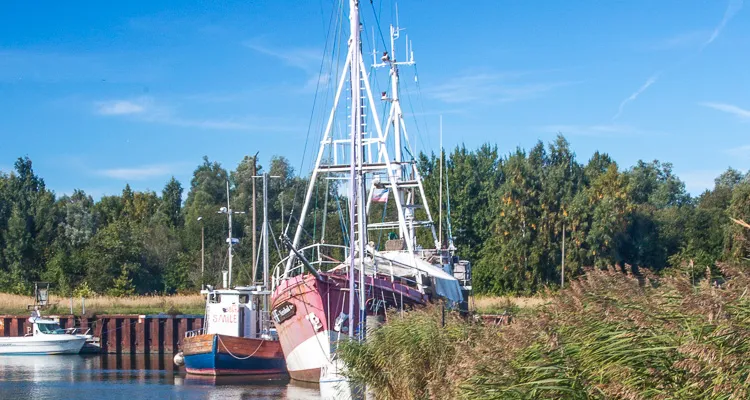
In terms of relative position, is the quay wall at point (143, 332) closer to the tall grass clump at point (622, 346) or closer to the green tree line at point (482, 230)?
the green tree line at point (482, 230)

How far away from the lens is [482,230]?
218 feet

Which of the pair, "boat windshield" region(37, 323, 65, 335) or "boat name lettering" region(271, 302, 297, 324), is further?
"boat windshield" region(37, 323, 65, 335)

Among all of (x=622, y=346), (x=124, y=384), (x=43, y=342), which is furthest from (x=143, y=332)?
(x=622, y=346)

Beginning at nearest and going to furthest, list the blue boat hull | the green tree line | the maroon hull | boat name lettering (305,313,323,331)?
1. the maroon hull
2. boat name lettering (305,313,323,331)
3. the blue boat hull
4. the green tree line

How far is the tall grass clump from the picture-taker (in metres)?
8.77

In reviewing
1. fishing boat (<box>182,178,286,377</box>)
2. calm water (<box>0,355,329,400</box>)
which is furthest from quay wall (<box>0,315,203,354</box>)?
fishing boat (<box>182,178,286,377</box>)

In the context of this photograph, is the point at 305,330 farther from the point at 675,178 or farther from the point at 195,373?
the point at 675,178

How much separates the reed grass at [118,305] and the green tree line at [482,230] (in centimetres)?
345

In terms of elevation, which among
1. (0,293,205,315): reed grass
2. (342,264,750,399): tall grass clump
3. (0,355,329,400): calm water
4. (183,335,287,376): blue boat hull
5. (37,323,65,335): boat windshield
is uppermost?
(342,264,750,399): tall grass clump

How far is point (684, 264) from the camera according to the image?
450 inches

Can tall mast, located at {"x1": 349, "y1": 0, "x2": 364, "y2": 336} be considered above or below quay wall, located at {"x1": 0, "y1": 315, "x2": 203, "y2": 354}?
above

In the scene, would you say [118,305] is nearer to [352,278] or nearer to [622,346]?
[352,278]

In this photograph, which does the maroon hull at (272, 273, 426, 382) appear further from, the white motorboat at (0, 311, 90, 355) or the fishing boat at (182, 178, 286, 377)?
the white motorboat at (0, 311, 90, 355)

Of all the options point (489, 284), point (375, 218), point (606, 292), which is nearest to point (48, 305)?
point (375, 218)
